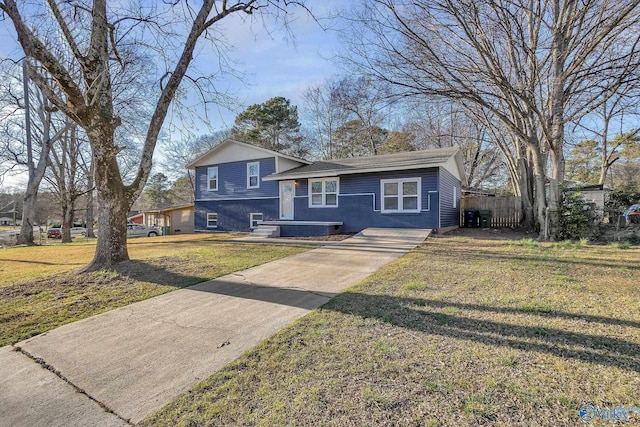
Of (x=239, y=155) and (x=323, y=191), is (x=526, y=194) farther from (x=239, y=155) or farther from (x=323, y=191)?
(x=239, y=155)

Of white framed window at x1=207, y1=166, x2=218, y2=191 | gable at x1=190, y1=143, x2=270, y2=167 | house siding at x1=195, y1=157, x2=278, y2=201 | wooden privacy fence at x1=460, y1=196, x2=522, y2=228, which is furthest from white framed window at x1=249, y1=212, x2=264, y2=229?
wooden privacy fence at x1=460, y1=196, x2=522, y2=228

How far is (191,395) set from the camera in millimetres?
2197

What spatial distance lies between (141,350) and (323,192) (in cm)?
1175

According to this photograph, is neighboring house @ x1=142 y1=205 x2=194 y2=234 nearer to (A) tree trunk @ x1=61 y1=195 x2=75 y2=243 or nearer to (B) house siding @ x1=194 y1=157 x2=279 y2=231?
(A) tree trunk @ x1=61 y1=195 x2=75 y2=243

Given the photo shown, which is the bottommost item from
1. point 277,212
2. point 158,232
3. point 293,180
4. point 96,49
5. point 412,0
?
point 158,232

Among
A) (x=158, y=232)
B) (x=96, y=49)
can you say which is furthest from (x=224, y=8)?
(x=158, y=232)

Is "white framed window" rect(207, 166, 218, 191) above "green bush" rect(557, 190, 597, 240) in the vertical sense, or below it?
above

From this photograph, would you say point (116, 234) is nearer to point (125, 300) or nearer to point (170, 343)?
point (125, 300)

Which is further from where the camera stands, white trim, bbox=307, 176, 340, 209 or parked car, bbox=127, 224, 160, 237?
parked car, bbox=127, 224, 160, 237

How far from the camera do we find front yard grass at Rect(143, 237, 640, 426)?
1919 millimetres

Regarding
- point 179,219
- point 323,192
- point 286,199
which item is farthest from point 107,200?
point 179,219

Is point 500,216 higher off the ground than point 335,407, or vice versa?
point 500,216

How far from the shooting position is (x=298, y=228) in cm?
1385

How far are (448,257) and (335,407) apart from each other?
5.90 metres
